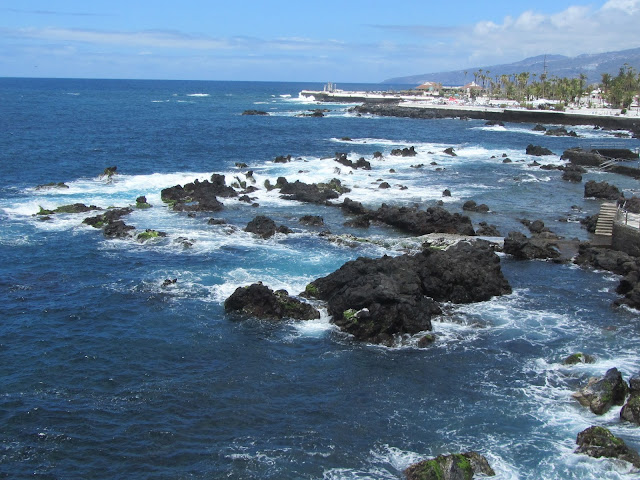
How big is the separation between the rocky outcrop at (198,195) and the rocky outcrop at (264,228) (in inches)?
302

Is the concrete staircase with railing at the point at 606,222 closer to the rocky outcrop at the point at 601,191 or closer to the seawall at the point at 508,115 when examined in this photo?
the rocky outcrop at the point at 601,191

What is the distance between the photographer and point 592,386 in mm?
20812

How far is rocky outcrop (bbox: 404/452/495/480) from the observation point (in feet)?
53.3

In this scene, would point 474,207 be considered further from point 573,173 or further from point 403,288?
point 403,288

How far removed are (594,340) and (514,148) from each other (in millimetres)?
68721

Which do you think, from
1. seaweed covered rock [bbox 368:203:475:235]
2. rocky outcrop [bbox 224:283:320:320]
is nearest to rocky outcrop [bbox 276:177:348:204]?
seaweed covered rock [bbox 368:203:475:235]

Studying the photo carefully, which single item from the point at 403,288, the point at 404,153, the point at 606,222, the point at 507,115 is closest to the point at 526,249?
the point at 606,222

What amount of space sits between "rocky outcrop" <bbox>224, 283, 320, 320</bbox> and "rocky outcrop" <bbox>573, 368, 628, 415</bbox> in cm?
1193

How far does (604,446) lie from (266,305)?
15.3 metres

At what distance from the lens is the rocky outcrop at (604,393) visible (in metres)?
20.1

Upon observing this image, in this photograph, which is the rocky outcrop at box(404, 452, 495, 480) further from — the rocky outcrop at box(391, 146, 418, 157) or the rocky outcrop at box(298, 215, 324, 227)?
the rocky outcrop at box(391, 146, 418, 157)

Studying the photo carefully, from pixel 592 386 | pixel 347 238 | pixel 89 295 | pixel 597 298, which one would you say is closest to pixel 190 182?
pixel 347 238

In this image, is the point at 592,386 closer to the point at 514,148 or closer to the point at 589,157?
the point at 589,157

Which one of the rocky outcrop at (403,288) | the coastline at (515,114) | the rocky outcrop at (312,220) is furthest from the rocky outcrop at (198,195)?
the coastline at (515,114)
